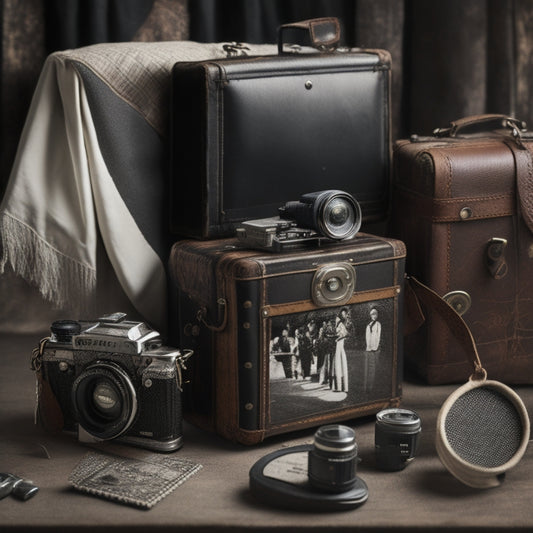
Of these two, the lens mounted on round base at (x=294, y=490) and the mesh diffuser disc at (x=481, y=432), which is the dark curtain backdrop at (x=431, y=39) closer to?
the mesh diffuser disc at (x=481, y=432)

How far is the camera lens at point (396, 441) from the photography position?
5.29 ft

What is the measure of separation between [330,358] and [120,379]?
374 mm

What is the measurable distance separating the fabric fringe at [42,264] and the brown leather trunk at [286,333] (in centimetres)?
22

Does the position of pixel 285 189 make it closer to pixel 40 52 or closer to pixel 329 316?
pixel 329 316

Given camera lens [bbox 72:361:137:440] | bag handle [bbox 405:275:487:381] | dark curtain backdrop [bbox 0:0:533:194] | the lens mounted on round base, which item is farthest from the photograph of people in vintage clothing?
dark curtain backdrop [bbox 0:0:533:194]

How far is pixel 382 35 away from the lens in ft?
7.63

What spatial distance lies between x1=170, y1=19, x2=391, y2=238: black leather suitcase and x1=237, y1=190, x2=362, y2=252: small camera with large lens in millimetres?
133

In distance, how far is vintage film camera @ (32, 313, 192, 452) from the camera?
1647mm

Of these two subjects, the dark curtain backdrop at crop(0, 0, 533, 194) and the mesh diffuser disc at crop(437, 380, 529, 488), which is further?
the dark curtain backdrop at crop(0, 0, 533, 194)

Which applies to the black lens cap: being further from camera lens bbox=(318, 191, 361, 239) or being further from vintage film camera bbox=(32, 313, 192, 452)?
camera lens bbox=(318, 191, 361, 239)

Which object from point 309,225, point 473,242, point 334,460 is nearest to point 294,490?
point 334,460

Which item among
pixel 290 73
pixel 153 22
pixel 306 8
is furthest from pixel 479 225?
pixel 153 22

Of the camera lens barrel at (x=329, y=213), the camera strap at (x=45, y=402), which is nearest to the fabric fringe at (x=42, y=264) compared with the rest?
the camera strap at (x=45, y=402)

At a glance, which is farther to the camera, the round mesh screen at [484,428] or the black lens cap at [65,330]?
the black lens cap at [65,330]
